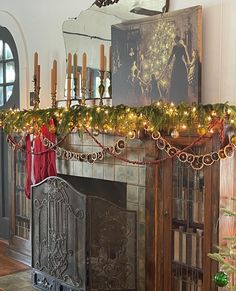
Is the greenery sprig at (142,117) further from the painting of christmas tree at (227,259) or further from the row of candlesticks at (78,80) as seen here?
the painting of christmas tree at (227,259)

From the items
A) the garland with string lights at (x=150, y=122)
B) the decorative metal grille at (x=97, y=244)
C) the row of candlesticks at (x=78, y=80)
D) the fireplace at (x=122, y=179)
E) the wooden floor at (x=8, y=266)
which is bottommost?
the wooden floor at (x=8, y=266)

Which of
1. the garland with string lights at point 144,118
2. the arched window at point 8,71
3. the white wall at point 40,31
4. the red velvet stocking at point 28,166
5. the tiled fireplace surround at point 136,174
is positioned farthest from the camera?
the arched window at point 8,71

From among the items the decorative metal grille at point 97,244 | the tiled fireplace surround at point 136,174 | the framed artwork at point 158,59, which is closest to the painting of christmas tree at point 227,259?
the tiled fireplace surround at point 136,174

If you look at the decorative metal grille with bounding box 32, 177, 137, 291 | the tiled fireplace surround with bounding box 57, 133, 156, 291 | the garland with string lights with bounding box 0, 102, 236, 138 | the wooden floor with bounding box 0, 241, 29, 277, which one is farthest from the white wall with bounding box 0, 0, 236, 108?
the wooden floor with bounding box 0, 241, 29, 277

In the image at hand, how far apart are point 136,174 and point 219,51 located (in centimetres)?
105

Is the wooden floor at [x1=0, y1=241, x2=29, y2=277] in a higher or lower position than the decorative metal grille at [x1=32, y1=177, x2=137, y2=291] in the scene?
lower

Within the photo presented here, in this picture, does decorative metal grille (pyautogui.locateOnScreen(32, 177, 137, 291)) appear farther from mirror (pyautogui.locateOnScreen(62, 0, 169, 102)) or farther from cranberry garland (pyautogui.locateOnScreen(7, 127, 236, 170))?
mirror (pyautogui.locateOnScreen(62, 0, 169, 102))

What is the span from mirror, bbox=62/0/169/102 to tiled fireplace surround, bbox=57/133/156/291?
1.80ft

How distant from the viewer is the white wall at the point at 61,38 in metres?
2.94

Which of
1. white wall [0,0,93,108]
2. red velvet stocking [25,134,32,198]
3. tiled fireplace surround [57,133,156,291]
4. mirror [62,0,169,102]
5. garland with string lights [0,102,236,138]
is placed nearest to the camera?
garland with string lights [0,102,236,138]

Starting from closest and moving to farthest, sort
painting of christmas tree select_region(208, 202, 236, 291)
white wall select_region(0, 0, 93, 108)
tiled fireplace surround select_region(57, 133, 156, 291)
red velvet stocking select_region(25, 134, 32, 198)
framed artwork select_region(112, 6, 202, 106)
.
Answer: painting of christmas tree select_region(208, 202, 236, 291)
framed artwork select_region(112, 6, 202, 106)
tiled fireplace surround select_region(57, 133, 156, 291)
white wall select_region(0, 0, 93, 108)
red velvet stocking select_region(25, 134, 32, 198)

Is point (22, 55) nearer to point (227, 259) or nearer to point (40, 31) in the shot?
point (40, 31)

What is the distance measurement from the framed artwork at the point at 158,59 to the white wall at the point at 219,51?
61mm

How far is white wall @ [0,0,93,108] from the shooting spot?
4.29m
